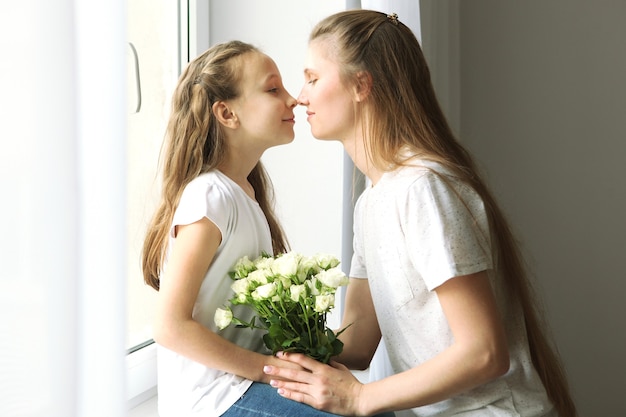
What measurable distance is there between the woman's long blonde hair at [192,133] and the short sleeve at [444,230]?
0.46m

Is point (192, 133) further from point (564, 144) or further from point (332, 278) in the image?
point (564, 144)

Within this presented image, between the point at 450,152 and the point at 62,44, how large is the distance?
94cm

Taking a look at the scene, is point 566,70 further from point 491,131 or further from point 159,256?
point 159,256

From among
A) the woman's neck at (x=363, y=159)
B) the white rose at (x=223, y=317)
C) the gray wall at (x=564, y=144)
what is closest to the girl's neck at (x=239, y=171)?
the woman's neck at (x=363, y=159)

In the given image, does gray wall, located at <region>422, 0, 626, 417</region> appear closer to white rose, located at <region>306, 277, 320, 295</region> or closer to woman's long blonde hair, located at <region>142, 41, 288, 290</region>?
woman's long blonde hair, located at <region>142, 41, 288, 290</region>

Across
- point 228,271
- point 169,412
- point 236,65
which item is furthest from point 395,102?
point 169,412

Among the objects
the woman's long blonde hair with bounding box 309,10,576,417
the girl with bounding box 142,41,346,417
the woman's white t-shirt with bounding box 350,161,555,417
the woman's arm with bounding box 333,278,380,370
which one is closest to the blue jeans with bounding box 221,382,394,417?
the girl with bounding box 142,41,346,417

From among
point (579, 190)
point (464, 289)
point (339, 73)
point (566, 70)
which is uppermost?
point (566, 70)

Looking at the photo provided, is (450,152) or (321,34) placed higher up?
(321,34)

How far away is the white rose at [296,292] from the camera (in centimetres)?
138

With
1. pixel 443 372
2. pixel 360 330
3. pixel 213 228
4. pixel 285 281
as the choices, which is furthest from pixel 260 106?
pixel 443 372

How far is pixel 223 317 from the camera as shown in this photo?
4.63 ft

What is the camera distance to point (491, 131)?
11.1ft

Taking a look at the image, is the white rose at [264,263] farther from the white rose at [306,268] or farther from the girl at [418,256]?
the girl at [418,256]
